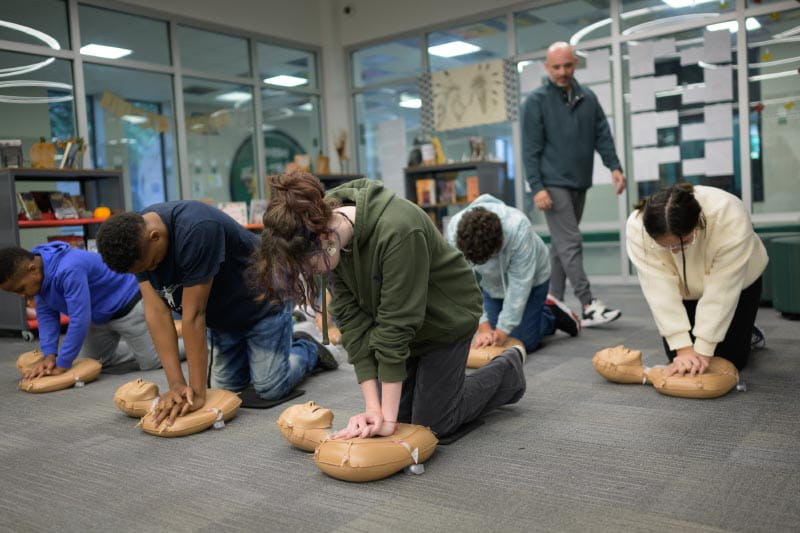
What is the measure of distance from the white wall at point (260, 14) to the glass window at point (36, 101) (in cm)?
90

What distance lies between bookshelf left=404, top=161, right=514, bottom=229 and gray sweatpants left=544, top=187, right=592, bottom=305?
2.08 metres

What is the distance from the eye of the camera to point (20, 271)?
119 inches

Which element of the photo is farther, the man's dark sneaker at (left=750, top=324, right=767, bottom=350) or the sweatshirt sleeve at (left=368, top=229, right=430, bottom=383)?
the man's dark sneaker at (left=750, top=324, right=767, bottom=350)

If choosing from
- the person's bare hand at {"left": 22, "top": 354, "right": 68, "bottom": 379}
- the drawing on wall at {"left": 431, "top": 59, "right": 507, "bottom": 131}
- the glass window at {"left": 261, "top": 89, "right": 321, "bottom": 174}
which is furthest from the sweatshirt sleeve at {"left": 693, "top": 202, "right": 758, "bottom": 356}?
the glass window at {"left": 261, "top": 89, "right": 321, "bottom": 174}

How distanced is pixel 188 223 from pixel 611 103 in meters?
4.69

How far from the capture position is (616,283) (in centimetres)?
621

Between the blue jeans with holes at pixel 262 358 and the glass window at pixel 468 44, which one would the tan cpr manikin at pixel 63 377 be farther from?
the glass window at pixel 468 44

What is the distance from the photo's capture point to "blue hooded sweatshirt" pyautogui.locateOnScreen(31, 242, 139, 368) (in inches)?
121

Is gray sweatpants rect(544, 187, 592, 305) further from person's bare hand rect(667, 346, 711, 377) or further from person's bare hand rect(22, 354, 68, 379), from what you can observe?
person's bare hand rect(22, 354, 68, 379)

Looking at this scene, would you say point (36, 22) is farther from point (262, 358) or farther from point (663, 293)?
point (663, 293)

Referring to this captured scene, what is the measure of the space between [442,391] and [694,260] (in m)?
1.07

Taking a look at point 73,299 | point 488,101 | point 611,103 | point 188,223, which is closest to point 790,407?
point 188,223

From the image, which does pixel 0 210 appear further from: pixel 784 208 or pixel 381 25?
pixel 784 208

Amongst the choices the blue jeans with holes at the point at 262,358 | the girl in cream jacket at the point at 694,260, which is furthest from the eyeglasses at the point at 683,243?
the blue jeans with holes at the point at 262,358
